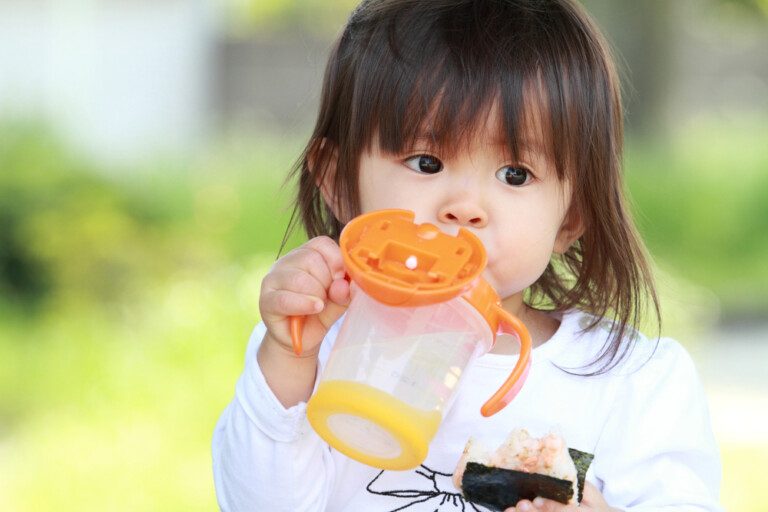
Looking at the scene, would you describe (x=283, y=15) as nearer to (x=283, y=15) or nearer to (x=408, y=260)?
Answer: (x=283, y=15)

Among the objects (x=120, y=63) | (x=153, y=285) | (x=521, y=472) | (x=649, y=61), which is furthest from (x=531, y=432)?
(x=120, y=63)

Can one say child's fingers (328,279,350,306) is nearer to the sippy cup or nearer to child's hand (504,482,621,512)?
the sippy cup

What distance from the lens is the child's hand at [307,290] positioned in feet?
5.81

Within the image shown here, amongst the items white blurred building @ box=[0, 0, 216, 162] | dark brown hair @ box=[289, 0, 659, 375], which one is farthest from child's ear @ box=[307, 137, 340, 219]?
white blurred building @ box=[0, 0, 216, 162]

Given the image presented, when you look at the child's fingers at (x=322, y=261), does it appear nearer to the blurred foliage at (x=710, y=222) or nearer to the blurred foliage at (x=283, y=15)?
the blurred foliage at (x=710, y=222)

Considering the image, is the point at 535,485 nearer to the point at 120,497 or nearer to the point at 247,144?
the point at 120,497

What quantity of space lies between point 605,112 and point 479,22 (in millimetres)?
280

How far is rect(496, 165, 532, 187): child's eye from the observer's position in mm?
1948

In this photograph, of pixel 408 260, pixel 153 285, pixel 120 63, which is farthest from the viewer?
pixel 120 63

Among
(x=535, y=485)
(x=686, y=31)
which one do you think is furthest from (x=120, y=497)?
(x=686, y=31)

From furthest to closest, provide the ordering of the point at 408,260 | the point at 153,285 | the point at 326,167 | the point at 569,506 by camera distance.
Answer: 1. the point at 153,285
2. the point at 326,167
3. the point at 569,506
4. the point at 408,260

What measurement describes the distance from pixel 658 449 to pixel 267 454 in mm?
660

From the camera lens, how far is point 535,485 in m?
1.90

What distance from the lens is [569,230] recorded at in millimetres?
2211
